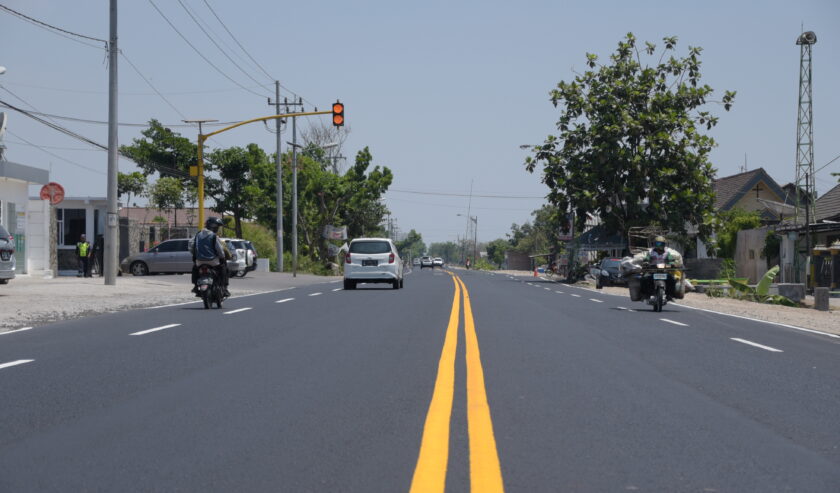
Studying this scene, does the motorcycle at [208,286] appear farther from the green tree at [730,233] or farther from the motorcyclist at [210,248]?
the green tree at [730,233]

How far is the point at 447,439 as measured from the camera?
226 inches

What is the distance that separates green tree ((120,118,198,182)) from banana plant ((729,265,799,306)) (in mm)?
51977

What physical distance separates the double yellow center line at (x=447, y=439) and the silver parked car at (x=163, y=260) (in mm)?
31546

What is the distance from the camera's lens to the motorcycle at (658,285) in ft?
62.0

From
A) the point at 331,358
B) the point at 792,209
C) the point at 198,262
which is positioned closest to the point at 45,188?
the point at 198,262

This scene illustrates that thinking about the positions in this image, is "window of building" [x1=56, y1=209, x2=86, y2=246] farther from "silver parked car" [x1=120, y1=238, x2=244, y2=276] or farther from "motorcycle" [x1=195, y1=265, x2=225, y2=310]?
"motorcycle" [x1=195, y1=265, x2=225, y2=310]

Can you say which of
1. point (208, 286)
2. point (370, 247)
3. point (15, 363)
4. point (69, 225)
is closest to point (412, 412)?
point (15, 363)

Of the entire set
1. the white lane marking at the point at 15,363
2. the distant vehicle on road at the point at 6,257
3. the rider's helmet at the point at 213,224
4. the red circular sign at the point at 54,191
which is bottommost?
the white lane marking at the point at 15,363

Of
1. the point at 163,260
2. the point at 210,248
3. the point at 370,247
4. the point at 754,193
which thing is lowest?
the point at 163,260

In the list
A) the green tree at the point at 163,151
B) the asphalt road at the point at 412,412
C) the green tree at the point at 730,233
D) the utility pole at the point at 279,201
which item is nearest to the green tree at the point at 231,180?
the green tree at the point at 163,151

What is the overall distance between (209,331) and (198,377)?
453 centimetres

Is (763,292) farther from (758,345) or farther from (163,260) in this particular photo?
(163,260)

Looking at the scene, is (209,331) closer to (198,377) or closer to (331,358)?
(331,358)

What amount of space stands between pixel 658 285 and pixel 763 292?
11877mm
